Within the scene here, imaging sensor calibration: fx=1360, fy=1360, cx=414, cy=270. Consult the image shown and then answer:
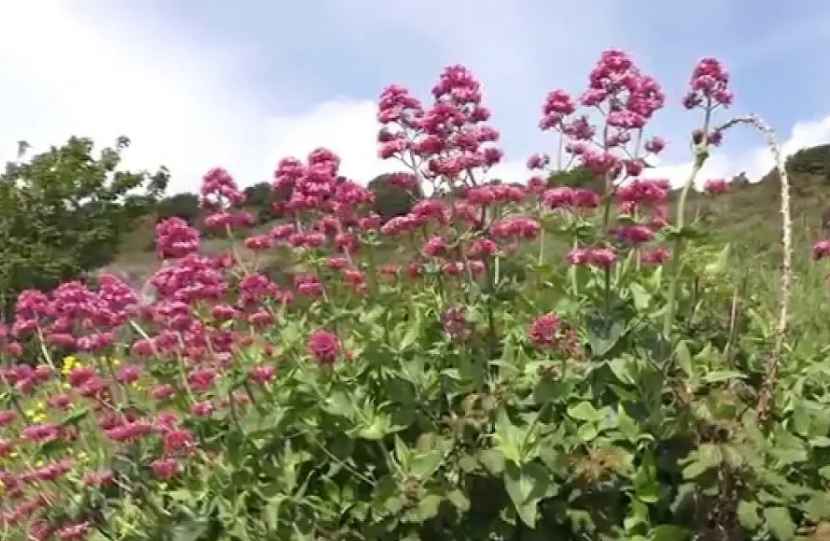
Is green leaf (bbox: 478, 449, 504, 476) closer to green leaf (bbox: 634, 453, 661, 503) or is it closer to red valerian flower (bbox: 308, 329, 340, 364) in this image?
green leaf (bbox: 634, 453, 661, 503)

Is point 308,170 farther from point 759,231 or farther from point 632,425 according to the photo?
point 759,231

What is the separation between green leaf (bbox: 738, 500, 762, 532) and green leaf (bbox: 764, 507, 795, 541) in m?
0.05

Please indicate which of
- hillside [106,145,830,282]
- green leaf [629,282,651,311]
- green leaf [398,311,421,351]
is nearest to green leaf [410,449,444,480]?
green leaf [398,311,421,351]

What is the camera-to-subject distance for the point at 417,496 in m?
3.85

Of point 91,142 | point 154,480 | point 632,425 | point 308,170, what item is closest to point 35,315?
point 154,480

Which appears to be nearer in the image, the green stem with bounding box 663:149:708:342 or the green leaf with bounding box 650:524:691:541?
the green leaf with bounding box 650:524:691:541

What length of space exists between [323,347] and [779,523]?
1.40 metres

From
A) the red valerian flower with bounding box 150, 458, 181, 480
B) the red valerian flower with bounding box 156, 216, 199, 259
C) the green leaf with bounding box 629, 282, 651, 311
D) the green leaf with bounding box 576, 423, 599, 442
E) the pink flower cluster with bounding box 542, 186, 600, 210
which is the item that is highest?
the pink flower cluster with bounding box 542, 186, 600, 210

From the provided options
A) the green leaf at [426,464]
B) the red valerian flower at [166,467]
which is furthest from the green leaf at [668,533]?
the red valerian flower at [166,467]

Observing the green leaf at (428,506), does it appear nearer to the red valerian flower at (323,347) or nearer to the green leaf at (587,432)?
the green leaf at (587,432)

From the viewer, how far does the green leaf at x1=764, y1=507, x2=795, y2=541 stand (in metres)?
3.66

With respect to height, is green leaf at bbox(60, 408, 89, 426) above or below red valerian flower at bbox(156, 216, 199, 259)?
below

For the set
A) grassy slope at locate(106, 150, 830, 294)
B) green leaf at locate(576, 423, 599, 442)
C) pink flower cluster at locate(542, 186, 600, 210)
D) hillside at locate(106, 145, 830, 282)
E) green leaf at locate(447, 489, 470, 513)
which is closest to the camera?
green leaf at locate(447, 489, 470, 513)

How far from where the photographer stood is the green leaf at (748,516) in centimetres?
360
